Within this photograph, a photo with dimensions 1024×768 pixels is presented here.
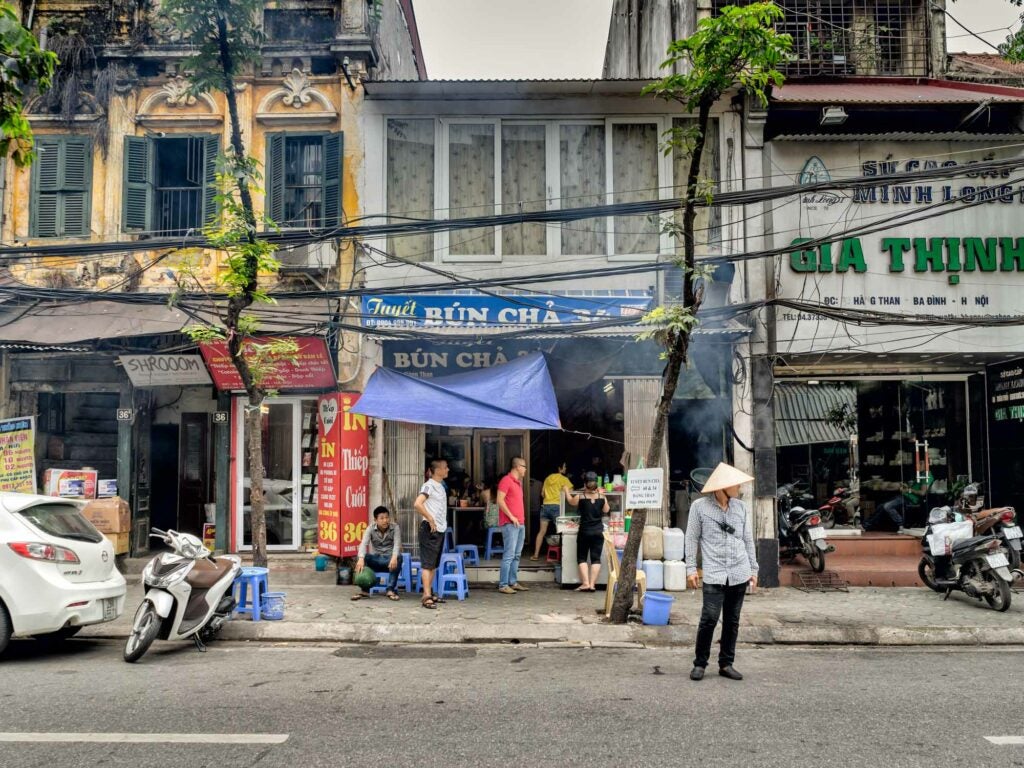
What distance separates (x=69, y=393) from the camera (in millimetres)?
12734

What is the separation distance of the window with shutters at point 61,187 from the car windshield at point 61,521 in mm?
6211

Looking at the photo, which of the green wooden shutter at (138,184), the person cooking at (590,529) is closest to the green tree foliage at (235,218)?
the green wooden shutter at (138,184)

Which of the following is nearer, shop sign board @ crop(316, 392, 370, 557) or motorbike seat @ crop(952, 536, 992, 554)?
motorbike seat @ crop(952, 536, 992, 554)

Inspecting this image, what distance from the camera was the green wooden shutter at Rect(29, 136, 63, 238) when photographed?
12.1 meters

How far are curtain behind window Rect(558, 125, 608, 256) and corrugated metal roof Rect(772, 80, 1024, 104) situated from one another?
2.84 meters

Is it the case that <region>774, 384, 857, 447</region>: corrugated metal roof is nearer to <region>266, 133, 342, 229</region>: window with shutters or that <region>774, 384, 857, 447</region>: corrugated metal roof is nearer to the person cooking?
the person cooking

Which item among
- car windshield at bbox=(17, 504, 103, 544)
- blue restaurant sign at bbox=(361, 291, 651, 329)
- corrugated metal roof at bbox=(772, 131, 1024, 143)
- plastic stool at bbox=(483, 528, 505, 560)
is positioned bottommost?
plastic stool at bbox=(483, 528, 505, 560)

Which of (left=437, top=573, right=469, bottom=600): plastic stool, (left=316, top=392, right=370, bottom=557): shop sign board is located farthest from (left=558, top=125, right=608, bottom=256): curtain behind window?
(left=437, top=573, right=469, bottom=600): plastic stool

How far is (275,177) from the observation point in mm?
12102

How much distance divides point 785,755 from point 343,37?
38.0 ft

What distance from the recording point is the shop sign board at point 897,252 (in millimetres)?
11625

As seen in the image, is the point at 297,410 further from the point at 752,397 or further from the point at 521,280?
the point at 752,397

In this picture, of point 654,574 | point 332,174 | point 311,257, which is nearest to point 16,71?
point 311,257

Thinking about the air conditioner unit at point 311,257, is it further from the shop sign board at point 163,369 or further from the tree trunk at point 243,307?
the tree trunk at point 243,307
